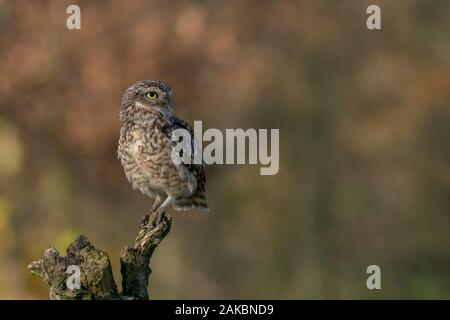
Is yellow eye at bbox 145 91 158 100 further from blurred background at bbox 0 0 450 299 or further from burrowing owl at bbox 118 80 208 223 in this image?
blurred background at bbox 0 0 450 299

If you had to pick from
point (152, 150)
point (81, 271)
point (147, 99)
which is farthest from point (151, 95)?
point (81, 271)

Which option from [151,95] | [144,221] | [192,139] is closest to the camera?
[151,95]

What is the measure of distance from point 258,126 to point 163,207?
6706mm

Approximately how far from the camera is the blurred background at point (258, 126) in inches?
512

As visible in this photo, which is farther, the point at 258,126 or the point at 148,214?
the point at 258,126

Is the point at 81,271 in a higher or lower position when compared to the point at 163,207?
lower

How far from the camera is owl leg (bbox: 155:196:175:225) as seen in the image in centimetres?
661

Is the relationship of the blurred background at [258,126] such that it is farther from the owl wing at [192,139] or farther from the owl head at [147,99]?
the owl head at [147,99]

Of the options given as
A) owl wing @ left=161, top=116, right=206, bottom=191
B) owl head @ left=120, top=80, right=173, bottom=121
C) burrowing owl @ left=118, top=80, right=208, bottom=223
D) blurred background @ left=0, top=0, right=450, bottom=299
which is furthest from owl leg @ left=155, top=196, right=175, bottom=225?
blurred background @ left=0, top=0, right=450, bottom=299

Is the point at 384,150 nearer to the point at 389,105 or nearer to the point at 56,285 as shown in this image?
the point at 389,105

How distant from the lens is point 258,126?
13.5 meters

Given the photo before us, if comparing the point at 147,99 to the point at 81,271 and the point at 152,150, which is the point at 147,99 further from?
the point at 81,271

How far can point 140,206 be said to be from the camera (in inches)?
517

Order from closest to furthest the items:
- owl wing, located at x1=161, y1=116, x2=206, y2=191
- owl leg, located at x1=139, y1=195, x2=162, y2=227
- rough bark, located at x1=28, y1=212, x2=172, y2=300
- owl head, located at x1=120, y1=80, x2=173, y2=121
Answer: rough bark, located at x1=28, y1=212, x2=172, y2=300 < owl head, located at x1=120, y1=80, x2=173, y2=121 < owl leg, located at x1=139, y1=195, x2=162, y2=227 < owl wing, located at x1=161, y1=116, x2=206, y2=191
